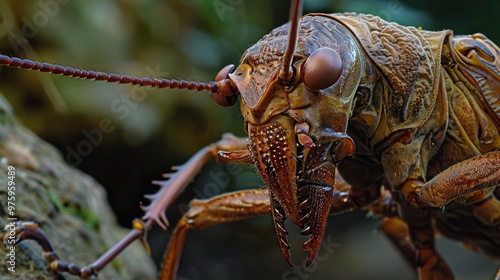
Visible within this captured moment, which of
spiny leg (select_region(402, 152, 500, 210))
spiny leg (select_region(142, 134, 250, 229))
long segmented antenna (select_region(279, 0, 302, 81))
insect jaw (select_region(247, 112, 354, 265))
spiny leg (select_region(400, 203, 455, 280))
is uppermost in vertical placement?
long segmented antenna (select_region(279, 0, 302, 81))

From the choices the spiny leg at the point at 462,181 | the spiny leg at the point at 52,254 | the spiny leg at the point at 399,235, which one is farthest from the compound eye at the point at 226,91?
the spiny leg at the point at 399,235

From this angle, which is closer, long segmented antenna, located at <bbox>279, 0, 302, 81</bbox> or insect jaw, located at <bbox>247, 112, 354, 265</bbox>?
long segmented antenna, located at <bbox>279, 0, 302, 81</bbox>

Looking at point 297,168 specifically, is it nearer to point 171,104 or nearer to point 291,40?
point 291,40

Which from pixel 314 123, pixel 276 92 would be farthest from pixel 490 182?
pixel 276 92

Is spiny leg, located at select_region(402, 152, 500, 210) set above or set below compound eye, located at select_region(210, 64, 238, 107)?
below

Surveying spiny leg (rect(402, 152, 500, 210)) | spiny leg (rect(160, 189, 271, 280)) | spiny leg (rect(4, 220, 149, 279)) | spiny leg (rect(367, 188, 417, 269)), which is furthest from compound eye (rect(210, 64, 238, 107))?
spiny leg (rect(367, 188, 417, 269))

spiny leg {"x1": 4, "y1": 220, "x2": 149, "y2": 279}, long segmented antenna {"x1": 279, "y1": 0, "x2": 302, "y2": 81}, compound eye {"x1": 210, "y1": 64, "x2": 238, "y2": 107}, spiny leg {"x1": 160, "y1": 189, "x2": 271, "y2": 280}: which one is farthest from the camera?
spiny leg {"x1": 160, "y1": 189, "x2": 271, "y2": 280}

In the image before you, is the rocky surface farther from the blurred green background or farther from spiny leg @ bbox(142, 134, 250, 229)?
the blurred green background
